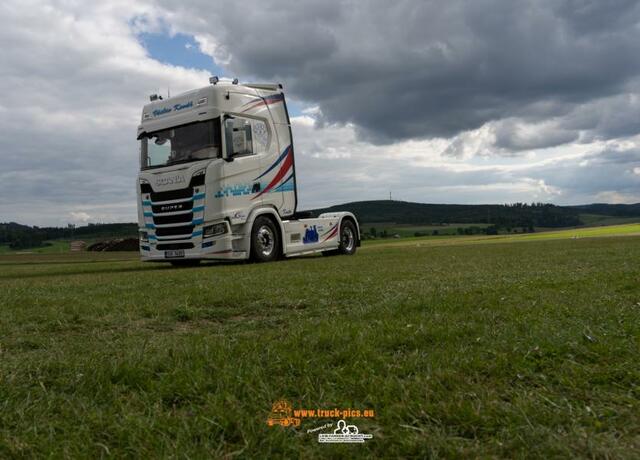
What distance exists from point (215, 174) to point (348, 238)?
833 cm

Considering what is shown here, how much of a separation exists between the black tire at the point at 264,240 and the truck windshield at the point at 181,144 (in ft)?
8.29

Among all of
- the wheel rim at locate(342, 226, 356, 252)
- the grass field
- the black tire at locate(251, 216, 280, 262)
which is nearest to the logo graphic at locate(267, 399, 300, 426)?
the grass field

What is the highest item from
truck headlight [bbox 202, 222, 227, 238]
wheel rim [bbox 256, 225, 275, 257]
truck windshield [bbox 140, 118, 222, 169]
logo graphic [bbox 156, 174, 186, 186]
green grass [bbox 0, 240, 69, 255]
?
truck windshield [bbox 140, 118, 222, 169]

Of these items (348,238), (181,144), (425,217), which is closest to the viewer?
(181,144)

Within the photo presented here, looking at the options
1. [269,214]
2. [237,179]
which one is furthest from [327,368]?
[269,214]

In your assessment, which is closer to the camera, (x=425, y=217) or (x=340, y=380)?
(x=340, y=380)

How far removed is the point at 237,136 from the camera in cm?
1460

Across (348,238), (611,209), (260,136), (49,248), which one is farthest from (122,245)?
(611,209)

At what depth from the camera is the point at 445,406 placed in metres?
2.46

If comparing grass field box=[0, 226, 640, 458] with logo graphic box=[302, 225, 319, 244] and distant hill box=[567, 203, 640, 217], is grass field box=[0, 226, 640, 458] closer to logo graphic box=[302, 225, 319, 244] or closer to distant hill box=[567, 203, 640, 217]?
logo graphic box=[302, 225, 319, 244]

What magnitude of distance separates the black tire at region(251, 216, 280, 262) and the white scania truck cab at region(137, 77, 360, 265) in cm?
3

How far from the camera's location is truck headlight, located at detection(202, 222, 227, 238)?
14.4 m

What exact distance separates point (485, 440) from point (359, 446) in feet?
1.77

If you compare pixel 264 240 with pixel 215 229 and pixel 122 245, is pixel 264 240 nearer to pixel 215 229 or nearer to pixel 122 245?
pixel 215 229
